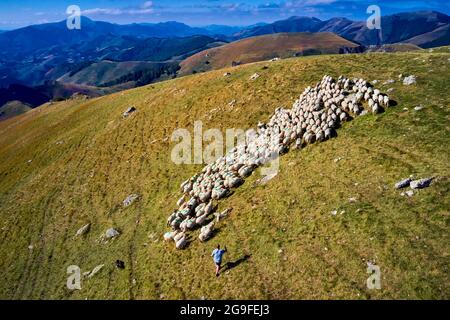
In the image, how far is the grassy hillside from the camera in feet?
85.7

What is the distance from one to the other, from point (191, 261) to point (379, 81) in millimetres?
33880

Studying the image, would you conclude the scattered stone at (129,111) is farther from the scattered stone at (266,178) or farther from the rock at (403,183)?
the rock at (403,183)

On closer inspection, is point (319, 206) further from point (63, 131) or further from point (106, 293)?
point (63, 131)

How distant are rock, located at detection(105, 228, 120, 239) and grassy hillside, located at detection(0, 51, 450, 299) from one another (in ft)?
3.41

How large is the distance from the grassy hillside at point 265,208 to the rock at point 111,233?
1039 mm

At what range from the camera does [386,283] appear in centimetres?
2336

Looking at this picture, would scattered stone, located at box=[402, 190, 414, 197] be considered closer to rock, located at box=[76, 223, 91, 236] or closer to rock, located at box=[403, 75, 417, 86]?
rock, located at box=[403, 75, 417, 86]

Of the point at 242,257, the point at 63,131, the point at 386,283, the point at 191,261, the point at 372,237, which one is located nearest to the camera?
the point at 386,283

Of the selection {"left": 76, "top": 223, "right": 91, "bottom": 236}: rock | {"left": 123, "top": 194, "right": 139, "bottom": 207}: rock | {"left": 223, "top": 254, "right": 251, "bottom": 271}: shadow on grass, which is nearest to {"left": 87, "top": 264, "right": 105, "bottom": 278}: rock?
{"left": 76, "top": 223, "right": 91, "bottom": 236}: rock

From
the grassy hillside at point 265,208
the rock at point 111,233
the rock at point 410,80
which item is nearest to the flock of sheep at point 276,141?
the grassy hillside at point 265,208

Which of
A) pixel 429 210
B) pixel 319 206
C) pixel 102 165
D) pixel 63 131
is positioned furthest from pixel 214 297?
pixel 63 131

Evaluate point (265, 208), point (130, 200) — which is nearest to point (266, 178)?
point (265, 208)

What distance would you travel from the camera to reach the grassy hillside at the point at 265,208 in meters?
26.1

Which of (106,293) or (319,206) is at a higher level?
(319,206)
